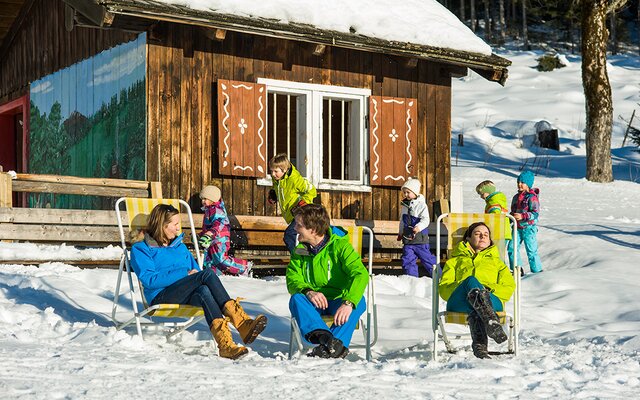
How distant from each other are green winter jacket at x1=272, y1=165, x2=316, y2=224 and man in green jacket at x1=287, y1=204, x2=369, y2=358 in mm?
3178

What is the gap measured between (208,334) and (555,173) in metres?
18.7

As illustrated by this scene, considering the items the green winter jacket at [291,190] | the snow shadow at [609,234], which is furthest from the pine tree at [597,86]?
the green winter jacket at [291,190]

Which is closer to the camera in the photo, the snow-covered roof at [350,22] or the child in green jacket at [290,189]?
the child in green jacket at [290,189]

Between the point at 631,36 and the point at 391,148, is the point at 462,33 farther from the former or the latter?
the point at 631,36

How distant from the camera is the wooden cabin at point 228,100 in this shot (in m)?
11.3

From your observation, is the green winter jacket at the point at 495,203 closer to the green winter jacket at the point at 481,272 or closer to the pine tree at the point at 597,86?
the green winter jacket at the point at 481,272

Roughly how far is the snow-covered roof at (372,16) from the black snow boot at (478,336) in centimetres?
565

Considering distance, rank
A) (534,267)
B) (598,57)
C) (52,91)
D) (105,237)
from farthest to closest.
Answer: (598,57) → (52,91) → (534,267) → (105,237)

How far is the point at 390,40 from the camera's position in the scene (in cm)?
1243

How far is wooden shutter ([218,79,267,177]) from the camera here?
1162 centimetres

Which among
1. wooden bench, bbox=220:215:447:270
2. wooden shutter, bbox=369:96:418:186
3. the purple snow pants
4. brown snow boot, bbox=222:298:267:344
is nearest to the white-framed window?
wooden shutter, bbox=369:96:418:186

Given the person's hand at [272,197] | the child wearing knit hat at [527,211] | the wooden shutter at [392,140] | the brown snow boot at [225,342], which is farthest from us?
the wooden shutter at [392,140]

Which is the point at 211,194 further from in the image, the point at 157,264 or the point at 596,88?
the point at 596,88

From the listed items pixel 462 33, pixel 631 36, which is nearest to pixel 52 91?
pixel 462 33
